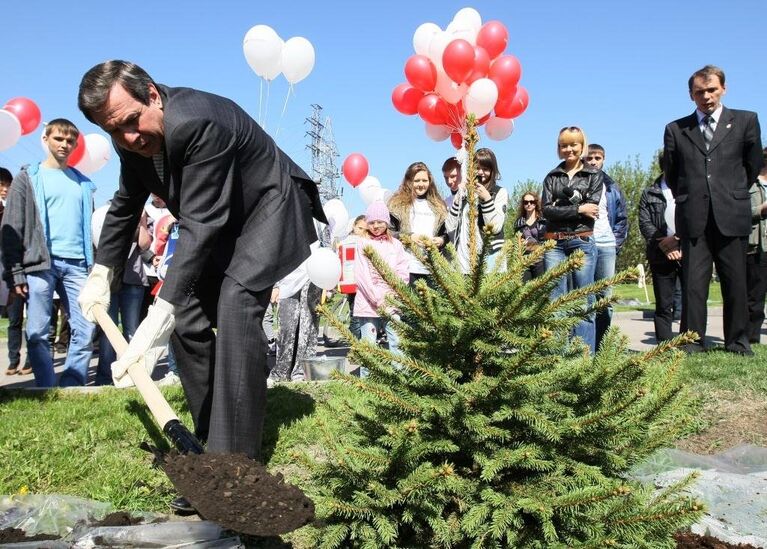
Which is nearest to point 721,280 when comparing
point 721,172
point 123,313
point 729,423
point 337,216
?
point 721,172

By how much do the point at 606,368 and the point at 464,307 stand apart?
52cm

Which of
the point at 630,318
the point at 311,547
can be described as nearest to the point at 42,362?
the point at 311,547

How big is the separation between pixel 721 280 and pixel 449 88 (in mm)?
4541

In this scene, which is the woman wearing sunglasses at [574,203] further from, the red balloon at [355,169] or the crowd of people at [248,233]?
the red balloon at [355,169]

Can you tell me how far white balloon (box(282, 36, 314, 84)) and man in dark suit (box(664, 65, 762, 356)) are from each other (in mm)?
5443

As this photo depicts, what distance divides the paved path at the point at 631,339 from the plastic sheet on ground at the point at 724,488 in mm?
2178

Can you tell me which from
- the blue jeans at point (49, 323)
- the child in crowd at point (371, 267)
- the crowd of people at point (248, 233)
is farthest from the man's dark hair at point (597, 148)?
the blue jeans at point (49, 323)

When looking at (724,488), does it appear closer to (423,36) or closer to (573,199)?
(573,199)

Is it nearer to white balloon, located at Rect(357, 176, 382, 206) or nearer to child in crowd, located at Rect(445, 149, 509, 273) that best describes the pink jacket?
child in crowd, located at Rect(445, 149, 509, 273)

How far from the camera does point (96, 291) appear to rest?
12.4ft

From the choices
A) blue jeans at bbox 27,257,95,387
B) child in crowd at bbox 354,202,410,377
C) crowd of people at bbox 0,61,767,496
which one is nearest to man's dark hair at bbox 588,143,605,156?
crowd of people at bbox 0,61,767,496

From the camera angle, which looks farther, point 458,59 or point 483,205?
point 458,59

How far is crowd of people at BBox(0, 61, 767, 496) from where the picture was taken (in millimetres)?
2986

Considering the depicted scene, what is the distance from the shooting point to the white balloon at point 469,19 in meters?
10.1
